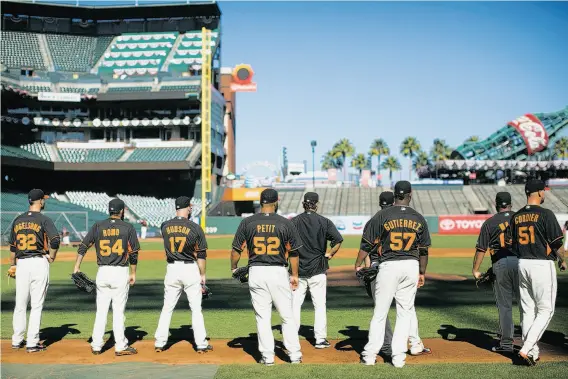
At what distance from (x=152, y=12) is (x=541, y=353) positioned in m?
64.5

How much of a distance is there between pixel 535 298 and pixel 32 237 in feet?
24.1

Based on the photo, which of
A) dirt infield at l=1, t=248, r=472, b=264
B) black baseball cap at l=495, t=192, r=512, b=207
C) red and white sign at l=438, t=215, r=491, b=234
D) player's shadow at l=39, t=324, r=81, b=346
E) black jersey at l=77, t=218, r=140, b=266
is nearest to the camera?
black jersey at l=77, t=218, r=140, b=266

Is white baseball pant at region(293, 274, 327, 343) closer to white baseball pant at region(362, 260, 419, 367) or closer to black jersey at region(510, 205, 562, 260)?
white baseball pant at region(362, 260, 419, 367)

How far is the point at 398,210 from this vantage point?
810 centimetres

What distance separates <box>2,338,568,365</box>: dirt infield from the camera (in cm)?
824

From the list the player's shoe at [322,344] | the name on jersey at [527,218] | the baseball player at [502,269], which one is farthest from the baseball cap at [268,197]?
the name on jersey at [527,218]

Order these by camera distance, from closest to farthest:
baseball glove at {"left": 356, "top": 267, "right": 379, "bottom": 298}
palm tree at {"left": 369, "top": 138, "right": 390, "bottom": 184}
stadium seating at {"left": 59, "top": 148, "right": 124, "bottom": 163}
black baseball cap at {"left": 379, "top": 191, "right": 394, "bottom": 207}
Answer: baseball glove at {"left": 356, "top": 267, "right": 379, "bottom": 298}
black baseball cap at {"left": 379, "top": 191, "right": 394, "bottom": 207}
stadium seating at {"left": 59, "top": 148, "right": 124, "bottom": 163}
palm tree at {"left": 369, "top": 138, "right": 390, "bottom": 184}

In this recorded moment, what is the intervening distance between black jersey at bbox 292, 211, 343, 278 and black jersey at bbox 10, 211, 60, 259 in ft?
12.6

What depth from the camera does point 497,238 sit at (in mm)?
8844

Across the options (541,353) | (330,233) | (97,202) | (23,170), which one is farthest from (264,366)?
(23,170)

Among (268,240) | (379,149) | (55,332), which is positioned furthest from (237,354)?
(379,149)

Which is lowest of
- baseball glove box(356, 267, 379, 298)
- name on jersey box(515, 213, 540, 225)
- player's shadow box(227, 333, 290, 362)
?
player's shadow box(227, 333, 290, 362)

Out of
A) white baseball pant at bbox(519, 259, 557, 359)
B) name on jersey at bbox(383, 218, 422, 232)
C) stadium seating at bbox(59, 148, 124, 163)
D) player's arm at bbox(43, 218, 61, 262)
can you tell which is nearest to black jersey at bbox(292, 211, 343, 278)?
name on jersey at bbox(383, 218, 422, 232)

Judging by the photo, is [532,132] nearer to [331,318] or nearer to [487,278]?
[331,318]
